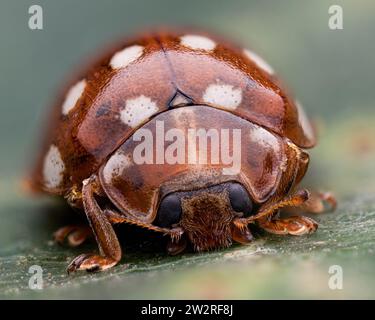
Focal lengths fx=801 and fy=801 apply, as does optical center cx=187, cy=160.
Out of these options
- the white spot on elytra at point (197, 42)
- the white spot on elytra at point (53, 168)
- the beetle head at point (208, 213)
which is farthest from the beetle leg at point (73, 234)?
the white spot on elytra at point (197, 42)

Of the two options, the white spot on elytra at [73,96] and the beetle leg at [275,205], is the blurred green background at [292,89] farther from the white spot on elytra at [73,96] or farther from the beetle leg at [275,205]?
the white spot on elytra at [73,96]

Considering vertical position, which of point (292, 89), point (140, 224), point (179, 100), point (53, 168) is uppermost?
point (179, 100)

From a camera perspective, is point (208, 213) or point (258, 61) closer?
point (208, 213)

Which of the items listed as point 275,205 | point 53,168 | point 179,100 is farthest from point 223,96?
point 53,168

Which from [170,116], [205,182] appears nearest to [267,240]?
[205,182]

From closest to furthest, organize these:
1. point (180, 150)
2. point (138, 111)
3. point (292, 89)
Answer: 1. point (180, 150)
2. point (138, 111)
3. point (292, 89)

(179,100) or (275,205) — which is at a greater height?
(179,100)

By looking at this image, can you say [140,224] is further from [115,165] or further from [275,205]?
[275,205]
